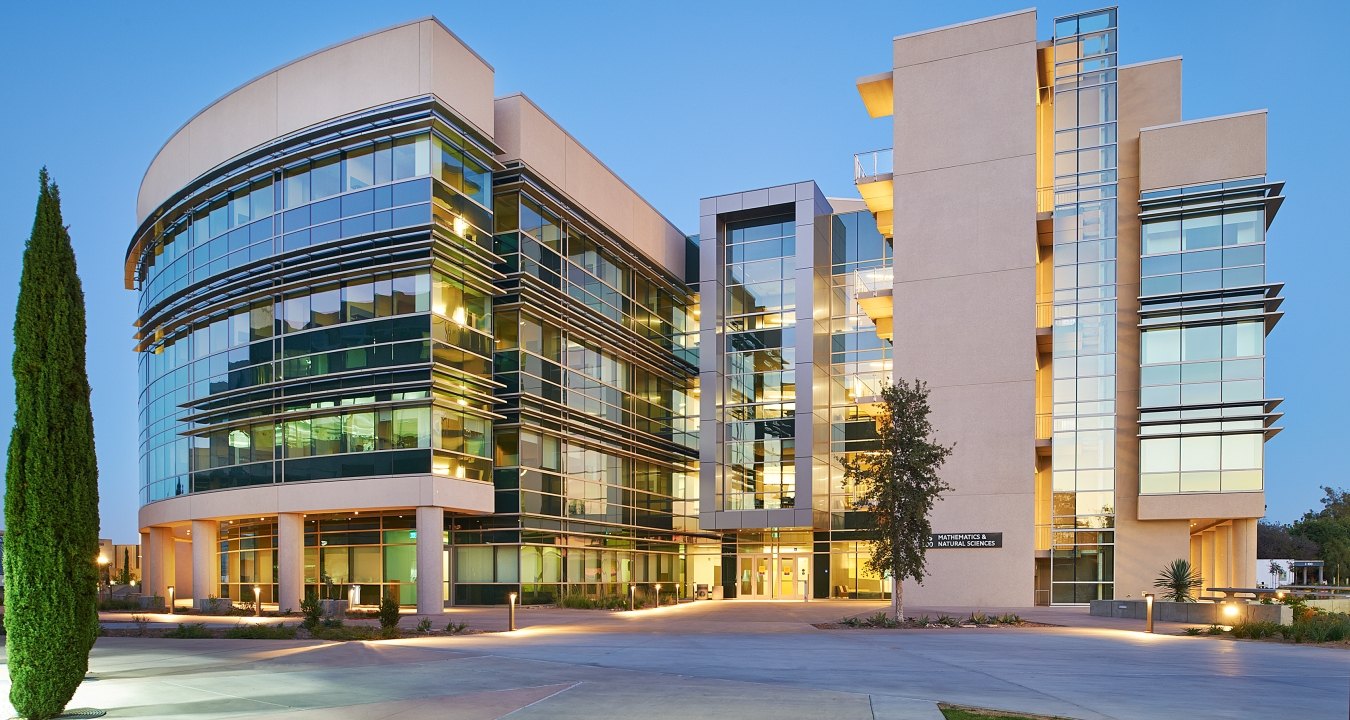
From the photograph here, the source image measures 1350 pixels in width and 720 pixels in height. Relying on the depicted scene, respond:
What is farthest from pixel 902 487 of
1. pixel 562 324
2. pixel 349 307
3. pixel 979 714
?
pixel 349 307

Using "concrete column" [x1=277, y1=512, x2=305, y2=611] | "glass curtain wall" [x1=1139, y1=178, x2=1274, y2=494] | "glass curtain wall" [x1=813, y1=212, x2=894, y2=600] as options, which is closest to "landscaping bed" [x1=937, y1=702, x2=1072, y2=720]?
"concrete column" [x1=277, y1=512, x2=305, y2=611]

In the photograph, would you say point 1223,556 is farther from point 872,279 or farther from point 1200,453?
point 872,279

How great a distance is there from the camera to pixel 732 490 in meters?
46.7

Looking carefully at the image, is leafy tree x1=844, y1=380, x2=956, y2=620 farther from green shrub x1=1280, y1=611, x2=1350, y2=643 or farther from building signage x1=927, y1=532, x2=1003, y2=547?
green shrub x1=1280, y1=611, x2=1350, y2=643

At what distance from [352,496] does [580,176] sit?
15742mm

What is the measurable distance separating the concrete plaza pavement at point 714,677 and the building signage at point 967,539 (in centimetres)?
1214

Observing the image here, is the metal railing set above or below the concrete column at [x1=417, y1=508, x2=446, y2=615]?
above

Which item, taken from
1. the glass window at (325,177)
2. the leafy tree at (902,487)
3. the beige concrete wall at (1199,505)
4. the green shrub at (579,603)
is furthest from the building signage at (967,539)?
the glass window at (325,177)

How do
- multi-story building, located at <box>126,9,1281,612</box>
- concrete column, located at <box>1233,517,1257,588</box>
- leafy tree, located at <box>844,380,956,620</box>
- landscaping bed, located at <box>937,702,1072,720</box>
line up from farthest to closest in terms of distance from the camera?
concrete column, located at <box>1233,517,1257,588</box> < multi-story building, located at <box>126,9,1281,612</box> < leafy tree, located at <box>844,380,956,620</box> < landscaping bed, located at <box>937,702,1072,720</box>

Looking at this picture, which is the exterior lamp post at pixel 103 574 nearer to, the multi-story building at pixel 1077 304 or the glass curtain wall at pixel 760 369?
the glass curtain wall at pixel 760 369

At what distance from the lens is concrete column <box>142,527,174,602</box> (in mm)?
41594

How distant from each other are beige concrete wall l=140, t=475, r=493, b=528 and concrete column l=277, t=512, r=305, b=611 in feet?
1.74

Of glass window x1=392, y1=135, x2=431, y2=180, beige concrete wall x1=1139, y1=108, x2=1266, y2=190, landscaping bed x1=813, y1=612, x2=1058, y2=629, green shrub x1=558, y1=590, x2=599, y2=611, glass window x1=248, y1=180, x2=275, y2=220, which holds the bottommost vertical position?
green shrub x1=558, y1=590, x2=599, y2=611

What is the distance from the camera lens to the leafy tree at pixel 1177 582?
102 feet
